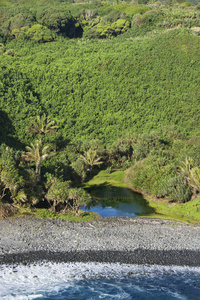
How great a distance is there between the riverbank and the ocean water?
710 mm

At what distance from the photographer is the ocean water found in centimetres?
1847

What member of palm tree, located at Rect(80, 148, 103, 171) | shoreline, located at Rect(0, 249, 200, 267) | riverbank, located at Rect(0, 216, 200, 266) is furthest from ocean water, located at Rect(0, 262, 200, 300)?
palm tree, located at Rect(80, 148, 103, 171)

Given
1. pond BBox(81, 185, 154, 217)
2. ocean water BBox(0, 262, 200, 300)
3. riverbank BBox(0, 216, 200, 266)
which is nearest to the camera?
ocean water BBox(0, 262, 200, 300)

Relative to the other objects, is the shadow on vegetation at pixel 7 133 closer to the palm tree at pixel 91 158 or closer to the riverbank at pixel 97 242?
the palm tree at pixel 91 158

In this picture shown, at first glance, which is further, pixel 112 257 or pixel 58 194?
pixel 58 194

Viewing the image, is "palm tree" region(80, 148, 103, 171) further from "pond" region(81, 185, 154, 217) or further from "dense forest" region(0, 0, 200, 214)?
"pond" region(81, 185, 154, 217)

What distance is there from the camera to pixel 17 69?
77375 millimetres

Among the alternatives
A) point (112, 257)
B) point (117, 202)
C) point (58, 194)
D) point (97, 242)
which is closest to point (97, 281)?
point (112, 257)

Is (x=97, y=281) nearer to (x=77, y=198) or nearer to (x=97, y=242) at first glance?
(x=97, y=242)

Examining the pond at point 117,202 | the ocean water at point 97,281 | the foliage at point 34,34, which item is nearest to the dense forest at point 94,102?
the foliage at point 34,34

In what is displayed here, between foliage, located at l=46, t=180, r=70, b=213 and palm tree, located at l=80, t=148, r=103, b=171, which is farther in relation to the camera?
palm tree, located at l=80, t=148, r=103, b=171

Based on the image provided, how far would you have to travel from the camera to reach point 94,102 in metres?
74.8

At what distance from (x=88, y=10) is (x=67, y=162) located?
92819mm

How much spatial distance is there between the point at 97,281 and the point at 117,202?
1968cm
